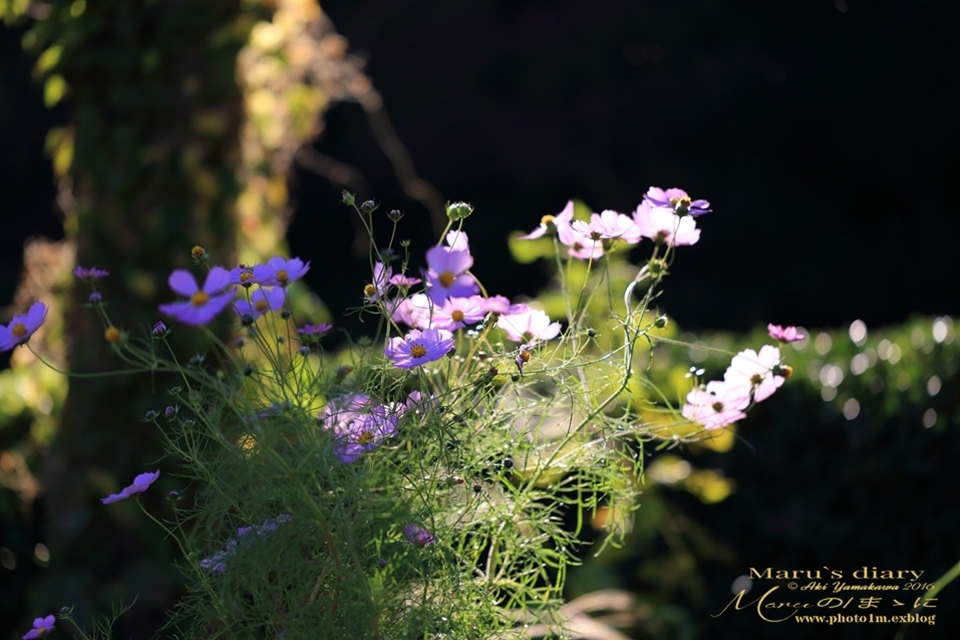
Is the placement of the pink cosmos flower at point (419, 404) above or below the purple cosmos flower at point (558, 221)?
below

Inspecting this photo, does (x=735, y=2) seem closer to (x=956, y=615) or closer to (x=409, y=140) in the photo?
(x=409, y=140)

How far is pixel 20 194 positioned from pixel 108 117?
347 inches

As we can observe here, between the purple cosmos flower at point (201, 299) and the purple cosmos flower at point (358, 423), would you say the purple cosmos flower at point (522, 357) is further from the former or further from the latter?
the purple cosmos flower at point (201, 299)

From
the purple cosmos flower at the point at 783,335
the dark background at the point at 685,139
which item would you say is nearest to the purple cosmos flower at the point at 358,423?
the purple cosmos flower at the point at 783,335

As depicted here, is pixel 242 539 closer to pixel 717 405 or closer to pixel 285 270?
pixel 285 270

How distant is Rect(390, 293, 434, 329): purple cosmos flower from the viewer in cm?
91

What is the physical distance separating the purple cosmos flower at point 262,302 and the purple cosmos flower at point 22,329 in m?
0.17

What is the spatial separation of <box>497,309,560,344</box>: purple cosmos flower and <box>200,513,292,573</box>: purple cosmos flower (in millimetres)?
290

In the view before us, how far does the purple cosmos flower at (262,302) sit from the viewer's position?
2.75 ft

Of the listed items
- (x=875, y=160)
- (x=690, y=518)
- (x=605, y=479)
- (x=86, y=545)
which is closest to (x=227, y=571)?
(x=605, y=479)

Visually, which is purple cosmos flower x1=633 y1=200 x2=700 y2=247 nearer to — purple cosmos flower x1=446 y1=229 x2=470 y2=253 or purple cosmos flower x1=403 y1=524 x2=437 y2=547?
purple cosmos flower x1=446 y1=229 x2=470 y2=253

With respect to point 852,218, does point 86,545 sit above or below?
below

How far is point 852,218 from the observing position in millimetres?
9930

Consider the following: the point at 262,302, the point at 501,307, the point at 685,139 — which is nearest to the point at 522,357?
the point at 501,307
